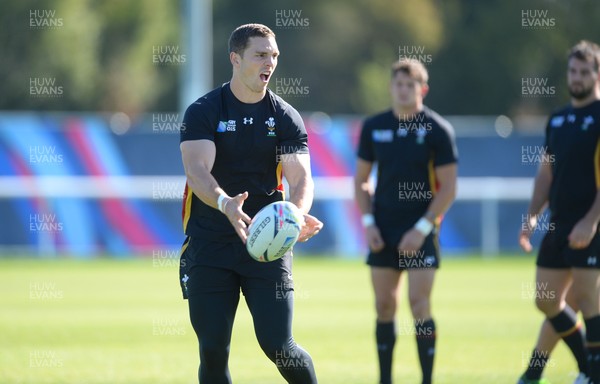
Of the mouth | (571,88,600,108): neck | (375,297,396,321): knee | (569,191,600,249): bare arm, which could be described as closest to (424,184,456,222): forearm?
(375,297,396,321): knee

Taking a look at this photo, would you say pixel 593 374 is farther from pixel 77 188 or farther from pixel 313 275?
pixel 77 188

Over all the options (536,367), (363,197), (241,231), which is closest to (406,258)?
(363,197)

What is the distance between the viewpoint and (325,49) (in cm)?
5688

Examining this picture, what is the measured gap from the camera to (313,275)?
71.9 ft

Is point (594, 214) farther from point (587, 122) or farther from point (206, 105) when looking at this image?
point (206, 105)

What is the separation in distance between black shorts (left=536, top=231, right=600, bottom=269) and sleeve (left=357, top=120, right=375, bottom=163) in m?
1.72

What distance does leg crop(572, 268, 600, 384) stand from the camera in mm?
8766

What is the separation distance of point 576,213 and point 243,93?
319 cm

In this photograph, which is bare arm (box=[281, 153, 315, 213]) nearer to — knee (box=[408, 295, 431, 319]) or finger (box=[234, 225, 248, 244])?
finger (box=[234, 225, 248, 244])

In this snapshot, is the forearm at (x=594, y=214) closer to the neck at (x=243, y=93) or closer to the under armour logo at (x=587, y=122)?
the under armour logo at (x=587, y=122)

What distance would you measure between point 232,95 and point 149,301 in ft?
34.8

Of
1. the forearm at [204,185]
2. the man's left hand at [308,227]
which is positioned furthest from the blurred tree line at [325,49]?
the forearm at [204,185]

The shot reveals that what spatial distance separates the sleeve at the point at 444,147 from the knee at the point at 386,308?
126 centimetres

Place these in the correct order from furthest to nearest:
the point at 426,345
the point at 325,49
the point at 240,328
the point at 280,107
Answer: the point at 325,49, the point at 240,328, the point at 426,345, the point at 280,107
